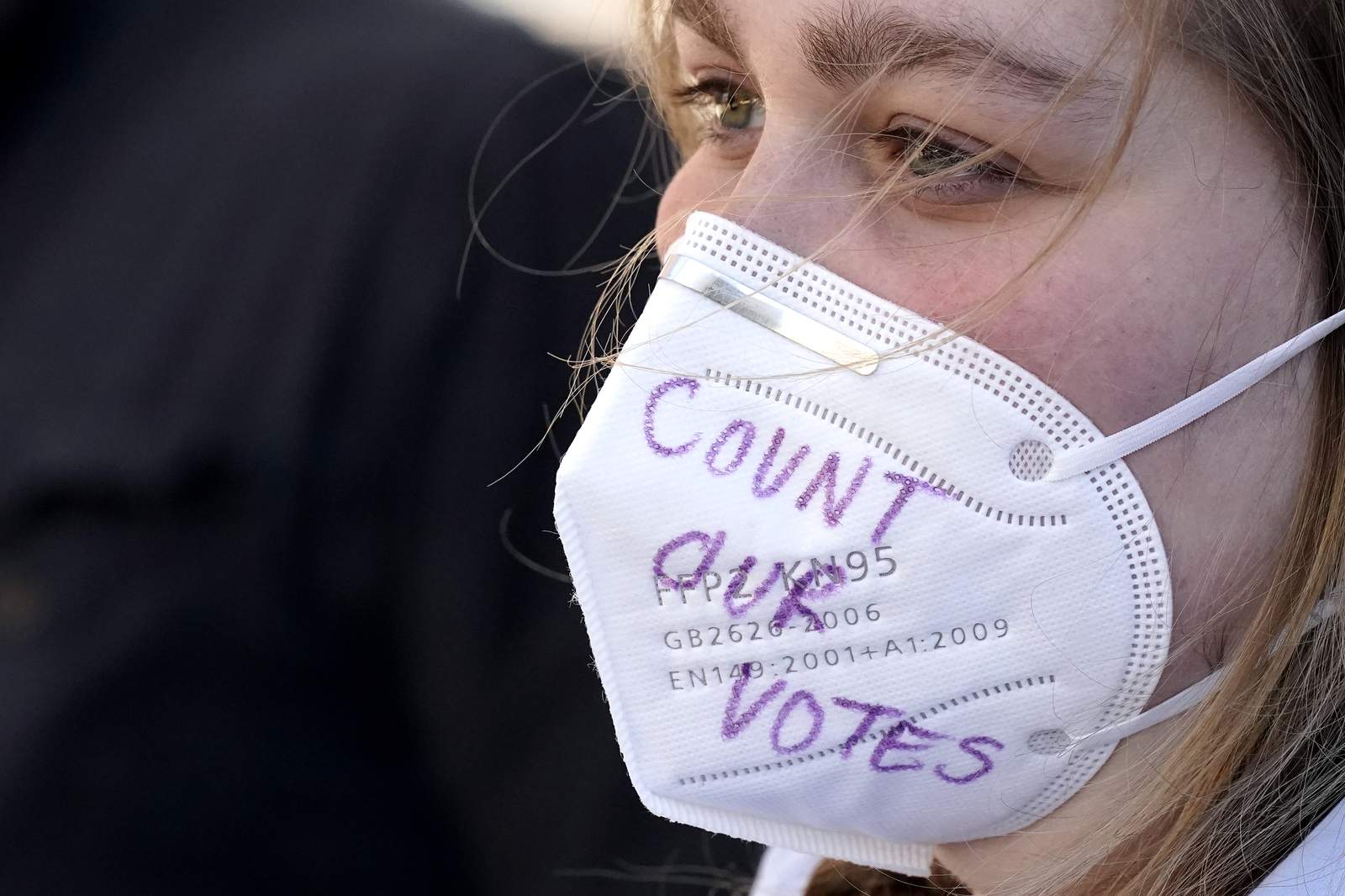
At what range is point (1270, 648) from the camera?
1386mm

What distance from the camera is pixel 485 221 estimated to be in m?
2.67

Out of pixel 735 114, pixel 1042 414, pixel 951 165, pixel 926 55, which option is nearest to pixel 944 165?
pixel 951 165

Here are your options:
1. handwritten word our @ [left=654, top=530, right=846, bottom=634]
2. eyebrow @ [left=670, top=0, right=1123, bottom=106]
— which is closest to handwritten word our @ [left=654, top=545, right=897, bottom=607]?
handwritten word our @ [left=654, top=530, right=846, bottom=634]

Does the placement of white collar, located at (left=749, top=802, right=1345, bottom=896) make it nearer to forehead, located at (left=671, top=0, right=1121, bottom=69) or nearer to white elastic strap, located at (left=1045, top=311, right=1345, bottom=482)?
white elastic strap, located at (left=1045, top=311, right=1345, bottom=482)

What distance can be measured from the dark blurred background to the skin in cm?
103

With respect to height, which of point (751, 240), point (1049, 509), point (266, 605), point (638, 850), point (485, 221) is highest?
point (751, 240)

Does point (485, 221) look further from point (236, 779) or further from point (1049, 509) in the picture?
point (1049, 509)

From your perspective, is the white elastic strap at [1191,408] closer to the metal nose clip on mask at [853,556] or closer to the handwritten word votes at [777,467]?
the metal nose clip on mask at [853,556]

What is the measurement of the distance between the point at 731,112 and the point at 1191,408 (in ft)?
2.33

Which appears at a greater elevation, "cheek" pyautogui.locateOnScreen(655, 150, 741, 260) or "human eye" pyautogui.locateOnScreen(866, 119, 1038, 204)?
"human eye" pyautogui.locateOnScreen(866, 119, 1038, 204)

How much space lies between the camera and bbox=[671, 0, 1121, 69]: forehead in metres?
1.28

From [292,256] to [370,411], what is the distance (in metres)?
0.35

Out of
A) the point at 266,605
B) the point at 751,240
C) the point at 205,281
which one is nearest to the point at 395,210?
→ the point at 205,281

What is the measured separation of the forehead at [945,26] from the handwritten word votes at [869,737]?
681mm
